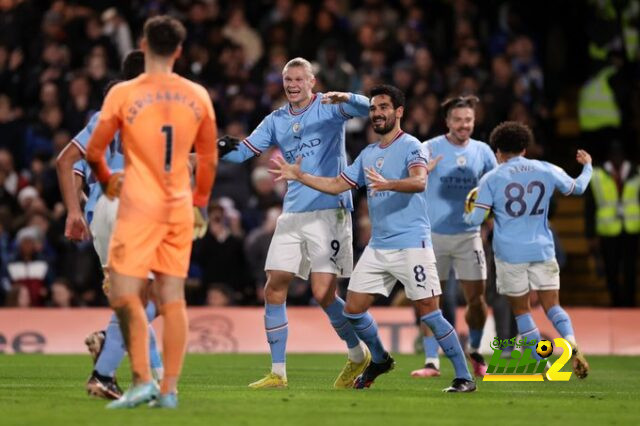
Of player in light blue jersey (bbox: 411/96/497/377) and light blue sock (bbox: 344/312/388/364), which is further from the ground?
player in light blue jersey (bbox: 411/96/497/377)

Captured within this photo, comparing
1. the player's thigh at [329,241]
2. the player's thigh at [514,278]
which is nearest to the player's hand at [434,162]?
the player's thigh at [329,241]

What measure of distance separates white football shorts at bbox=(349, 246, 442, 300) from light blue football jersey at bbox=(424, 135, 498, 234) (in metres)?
2.53

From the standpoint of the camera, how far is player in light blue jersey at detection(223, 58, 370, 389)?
452 inches

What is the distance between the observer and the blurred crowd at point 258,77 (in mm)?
19047

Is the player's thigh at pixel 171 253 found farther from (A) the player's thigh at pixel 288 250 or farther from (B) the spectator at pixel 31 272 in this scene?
(B) the spectator at pixel 31 272

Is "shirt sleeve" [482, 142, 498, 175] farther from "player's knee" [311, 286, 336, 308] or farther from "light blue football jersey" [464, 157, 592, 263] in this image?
"player's knee" [311, 286, 336, 308]

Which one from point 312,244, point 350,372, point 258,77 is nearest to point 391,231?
point 312,244

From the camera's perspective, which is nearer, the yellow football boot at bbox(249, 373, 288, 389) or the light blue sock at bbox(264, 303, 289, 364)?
the yellow football boot at bbox(249, 373, 288, 389)

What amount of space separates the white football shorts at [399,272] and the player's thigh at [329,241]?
483 mm

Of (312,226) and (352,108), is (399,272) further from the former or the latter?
(352,108)

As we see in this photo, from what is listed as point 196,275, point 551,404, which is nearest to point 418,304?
point 551,404

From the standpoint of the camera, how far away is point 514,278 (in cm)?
1260

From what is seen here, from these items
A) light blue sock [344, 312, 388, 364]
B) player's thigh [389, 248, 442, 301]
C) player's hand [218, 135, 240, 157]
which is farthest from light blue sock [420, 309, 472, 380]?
player's hand [218, 135, 240, 157]

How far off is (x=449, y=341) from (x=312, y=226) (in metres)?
1.61
